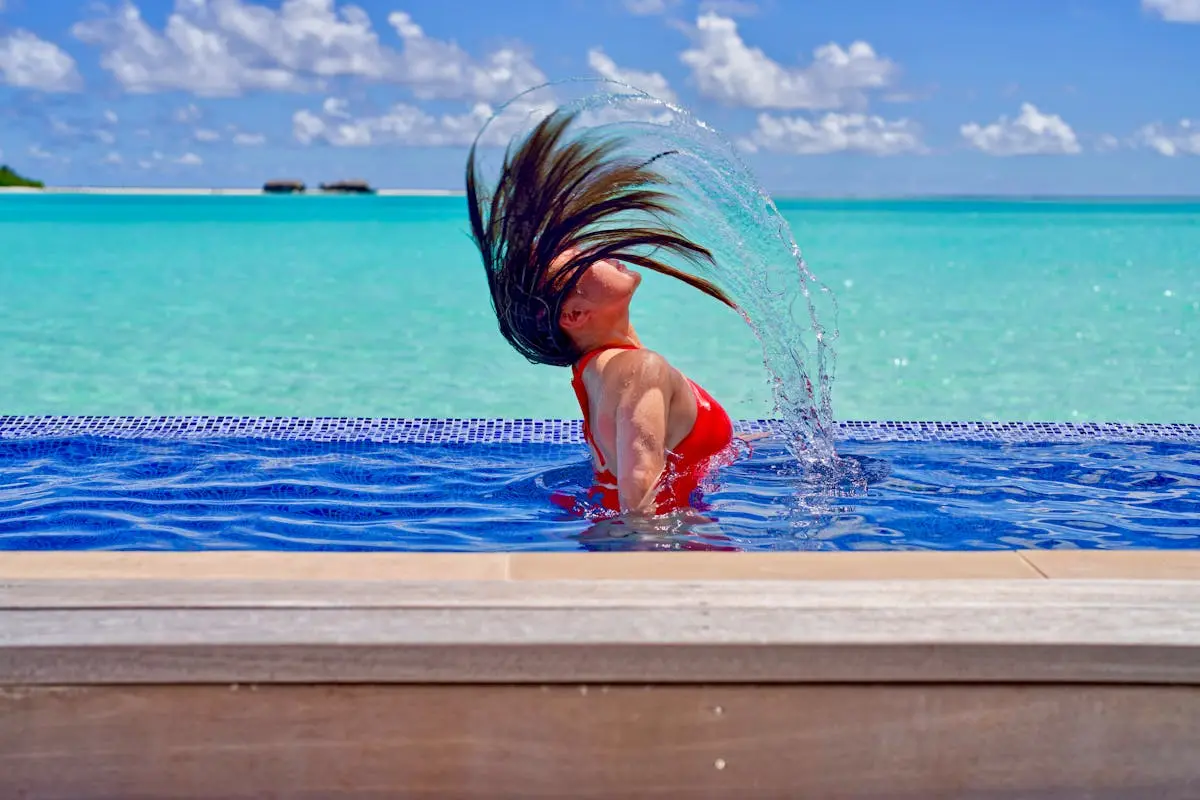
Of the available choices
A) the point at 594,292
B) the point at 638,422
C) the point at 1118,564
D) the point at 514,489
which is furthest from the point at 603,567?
the point at 514,489

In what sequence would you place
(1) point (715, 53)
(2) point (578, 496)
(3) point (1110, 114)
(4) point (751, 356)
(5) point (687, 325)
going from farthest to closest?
1. (3) point (1110, 114)
2. (1) point (715, 53)
3. (5) point (687, 325)
4. (4) point (751, 356)
5. (2) point (578, 496)

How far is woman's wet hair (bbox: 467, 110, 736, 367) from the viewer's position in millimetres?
3109

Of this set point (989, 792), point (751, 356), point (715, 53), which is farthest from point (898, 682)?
point (715, 53)

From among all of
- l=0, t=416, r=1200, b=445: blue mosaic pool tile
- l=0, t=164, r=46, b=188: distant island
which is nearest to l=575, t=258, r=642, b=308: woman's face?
l=0, t=416, r=1200, b=445: blue mosaic pool tile

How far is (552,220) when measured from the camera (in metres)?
3.14

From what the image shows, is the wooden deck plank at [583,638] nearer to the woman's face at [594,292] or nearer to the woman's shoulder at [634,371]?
the woman's shoulder at [634,371]

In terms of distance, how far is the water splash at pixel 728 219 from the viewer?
316 cm

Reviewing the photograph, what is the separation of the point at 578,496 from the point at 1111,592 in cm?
201

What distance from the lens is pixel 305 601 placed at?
1.76 m

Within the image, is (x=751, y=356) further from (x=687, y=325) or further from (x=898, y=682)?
(x=898, y=682)

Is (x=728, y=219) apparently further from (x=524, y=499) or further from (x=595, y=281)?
(x=524, y=499)

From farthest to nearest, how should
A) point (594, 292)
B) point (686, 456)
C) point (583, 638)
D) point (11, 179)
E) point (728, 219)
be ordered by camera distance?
point (11, 179), point (728, 219), point (686, 456), point (594, 292), point (583, 638)

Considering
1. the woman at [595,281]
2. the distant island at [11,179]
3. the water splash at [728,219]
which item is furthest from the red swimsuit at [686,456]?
the distant island at [11,179]

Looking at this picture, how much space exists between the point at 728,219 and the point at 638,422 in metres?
0.87
